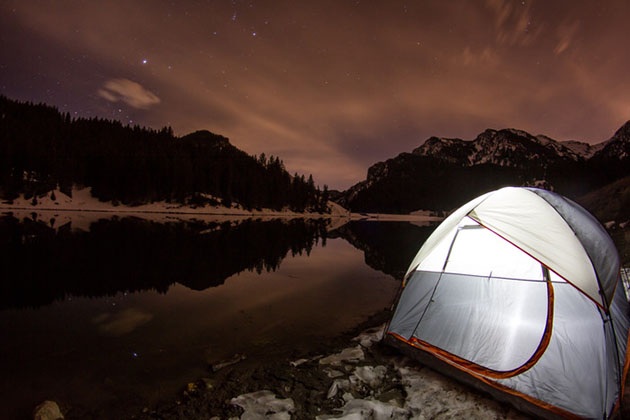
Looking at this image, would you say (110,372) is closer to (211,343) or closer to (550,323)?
(211,343)

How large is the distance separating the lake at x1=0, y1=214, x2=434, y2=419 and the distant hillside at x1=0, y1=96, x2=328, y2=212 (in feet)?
239

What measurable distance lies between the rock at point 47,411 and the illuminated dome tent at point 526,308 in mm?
6368

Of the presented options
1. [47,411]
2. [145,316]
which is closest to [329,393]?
[47,411]

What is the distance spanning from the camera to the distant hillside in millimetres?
70438

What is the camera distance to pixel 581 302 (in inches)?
214

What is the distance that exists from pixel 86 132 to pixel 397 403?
469 feet

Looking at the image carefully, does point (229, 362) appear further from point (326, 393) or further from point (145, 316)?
point (145, 316)

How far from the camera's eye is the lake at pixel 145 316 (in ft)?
18.4

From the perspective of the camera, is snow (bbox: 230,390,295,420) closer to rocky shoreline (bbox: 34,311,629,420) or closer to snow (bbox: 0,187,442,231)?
rocky shoreline (bbox: 34,311,629,420)

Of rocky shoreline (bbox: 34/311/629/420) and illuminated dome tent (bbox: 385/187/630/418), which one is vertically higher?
illuminated dome tent (bbox: 385/187/630/418)

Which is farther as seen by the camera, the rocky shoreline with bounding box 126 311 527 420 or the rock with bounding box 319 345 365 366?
the rock with bounding box 319 345 365 366

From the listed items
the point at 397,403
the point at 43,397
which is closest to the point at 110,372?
the point at 43,397

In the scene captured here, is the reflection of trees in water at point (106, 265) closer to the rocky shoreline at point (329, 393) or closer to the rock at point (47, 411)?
the rock at point (47, 411)

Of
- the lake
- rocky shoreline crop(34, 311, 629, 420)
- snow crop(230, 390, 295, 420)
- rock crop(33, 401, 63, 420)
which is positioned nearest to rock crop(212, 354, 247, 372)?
rocky shoreline crop(34, 311, 629, 420)
